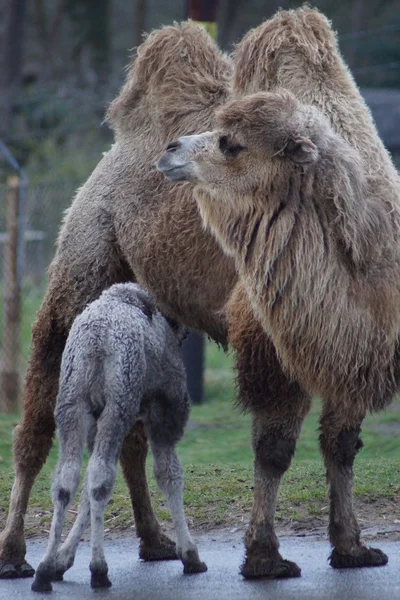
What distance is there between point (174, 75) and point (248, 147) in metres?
1.50

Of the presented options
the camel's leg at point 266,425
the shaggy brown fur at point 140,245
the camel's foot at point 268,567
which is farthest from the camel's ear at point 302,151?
the camel's foot at point 268,567

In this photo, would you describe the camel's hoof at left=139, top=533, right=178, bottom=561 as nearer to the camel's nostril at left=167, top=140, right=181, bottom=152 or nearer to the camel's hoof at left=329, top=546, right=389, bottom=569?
the camel's hoof at left=329, top=546, right=389, bottom=569

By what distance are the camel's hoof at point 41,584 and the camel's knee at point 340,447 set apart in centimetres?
146

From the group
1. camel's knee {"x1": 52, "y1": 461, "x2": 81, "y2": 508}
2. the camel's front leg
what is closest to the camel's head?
the camel's front leg

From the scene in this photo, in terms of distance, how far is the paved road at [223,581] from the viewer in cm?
553

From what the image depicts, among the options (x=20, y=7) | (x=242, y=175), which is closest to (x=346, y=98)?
(x=242, y=175)

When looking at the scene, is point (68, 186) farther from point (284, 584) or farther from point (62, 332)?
point (284, 584)

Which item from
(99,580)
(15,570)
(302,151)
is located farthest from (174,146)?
(15,570)

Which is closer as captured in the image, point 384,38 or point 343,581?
point 343,581

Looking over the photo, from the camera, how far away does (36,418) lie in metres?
6.62

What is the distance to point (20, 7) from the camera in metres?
27.5

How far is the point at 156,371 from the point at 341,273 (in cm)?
101

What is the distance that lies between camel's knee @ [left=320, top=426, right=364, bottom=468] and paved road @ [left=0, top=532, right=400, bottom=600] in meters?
0.53

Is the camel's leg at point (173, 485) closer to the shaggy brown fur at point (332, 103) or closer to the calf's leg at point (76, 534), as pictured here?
the calf's leg at point (76, 534)
